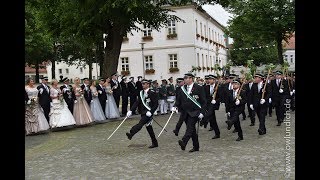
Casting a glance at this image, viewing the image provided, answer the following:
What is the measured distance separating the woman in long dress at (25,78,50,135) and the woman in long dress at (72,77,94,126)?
143 cm

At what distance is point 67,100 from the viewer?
15.5 metres

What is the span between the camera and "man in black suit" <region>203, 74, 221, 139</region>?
1264cm

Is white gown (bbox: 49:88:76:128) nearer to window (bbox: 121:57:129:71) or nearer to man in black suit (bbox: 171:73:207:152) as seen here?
man in black suit (bbox: 171:73:207:152)

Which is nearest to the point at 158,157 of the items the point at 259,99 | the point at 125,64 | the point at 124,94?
the point at 259,99

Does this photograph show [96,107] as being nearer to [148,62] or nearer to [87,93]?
[87,93]

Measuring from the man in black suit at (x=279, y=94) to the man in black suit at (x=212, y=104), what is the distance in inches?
93.2

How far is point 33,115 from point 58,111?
1.00 m

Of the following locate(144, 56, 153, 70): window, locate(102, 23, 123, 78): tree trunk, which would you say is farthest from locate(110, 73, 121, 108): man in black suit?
locate(144, 56, 153, 70): window

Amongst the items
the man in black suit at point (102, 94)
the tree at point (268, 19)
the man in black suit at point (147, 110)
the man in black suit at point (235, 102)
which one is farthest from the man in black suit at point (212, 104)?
the tree at point (268, 19)

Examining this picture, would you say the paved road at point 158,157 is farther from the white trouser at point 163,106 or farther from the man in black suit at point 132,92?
the white trouser at point 163,106

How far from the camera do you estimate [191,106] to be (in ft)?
34.3

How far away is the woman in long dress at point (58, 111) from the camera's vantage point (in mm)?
14570
